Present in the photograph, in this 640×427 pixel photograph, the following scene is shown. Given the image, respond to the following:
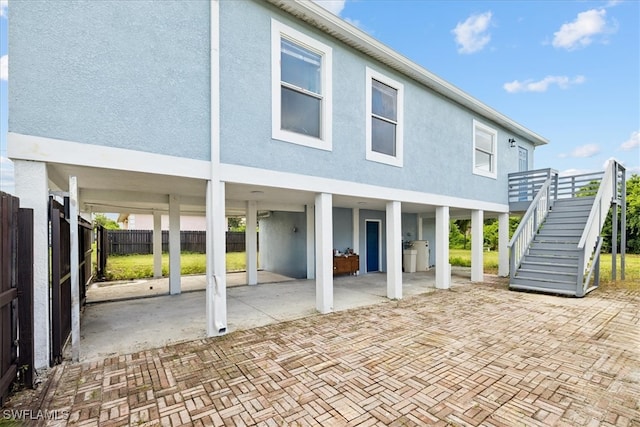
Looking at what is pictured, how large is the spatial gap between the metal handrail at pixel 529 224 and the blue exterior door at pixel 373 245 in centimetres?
519

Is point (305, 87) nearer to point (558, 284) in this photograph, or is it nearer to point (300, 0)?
point (300, 0)

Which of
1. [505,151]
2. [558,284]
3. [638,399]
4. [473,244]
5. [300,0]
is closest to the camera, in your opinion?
[638,399]

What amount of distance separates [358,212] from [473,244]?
4.39 m

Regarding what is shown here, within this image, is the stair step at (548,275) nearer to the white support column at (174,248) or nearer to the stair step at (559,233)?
the stair step at (559,233)

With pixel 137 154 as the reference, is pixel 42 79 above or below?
above

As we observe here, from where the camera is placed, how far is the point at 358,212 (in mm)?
11914

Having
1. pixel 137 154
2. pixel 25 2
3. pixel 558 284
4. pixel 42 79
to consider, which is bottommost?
pixel 558 284

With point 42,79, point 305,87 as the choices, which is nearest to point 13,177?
point 42,79

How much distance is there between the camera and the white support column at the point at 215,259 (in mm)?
4766

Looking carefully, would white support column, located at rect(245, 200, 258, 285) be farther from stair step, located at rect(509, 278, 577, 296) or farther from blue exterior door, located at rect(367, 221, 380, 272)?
stair step, located at rect(509, 278, 577, 296)

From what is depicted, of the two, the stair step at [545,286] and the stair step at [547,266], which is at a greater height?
the stair step at [547,266]

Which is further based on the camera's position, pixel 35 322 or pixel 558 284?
pixel 558 284

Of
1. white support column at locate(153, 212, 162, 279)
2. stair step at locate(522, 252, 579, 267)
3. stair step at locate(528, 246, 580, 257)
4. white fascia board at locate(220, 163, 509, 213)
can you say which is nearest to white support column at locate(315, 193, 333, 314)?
white fascia board at locate(220, 163, 509, 213)

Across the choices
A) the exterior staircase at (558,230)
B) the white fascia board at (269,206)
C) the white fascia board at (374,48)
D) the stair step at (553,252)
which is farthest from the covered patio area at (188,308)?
the white fascia board at (374,48)
